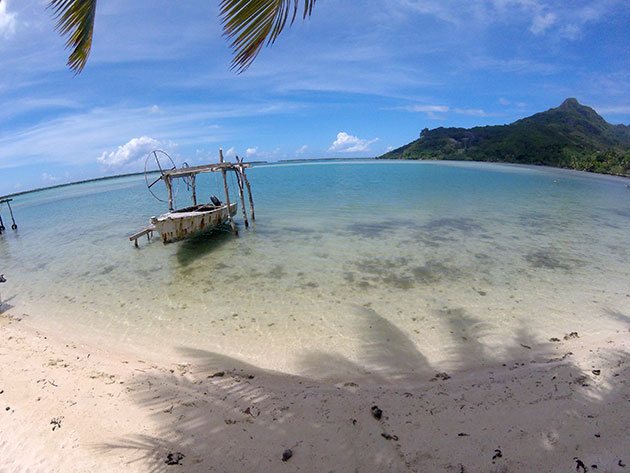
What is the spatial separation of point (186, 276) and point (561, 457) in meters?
9.98

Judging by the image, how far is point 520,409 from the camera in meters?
4.45

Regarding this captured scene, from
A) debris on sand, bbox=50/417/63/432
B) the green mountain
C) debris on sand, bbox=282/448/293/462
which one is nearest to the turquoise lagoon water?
debris on sand, bbox=282/448/293/462

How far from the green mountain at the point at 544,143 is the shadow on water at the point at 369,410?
6032cm

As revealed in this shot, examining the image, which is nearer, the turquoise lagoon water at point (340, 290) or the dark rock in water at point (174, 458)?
the dark rock in water at point (174, 458)

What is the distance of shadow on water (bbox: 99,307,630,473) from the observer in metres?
3.74

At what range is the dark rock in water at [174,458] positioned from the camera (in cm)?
370

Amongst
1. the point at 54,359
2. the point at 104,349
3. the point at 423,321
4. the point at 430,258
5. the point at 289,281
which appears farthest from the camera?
the point at 430,258

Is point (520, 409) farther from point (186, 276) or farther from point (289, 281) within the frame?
point (186, 276)

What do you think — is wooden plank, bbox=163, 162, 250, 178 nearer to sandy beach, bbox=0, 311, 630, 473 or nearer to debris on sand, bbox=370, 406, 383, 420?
sandy beach, bbox=0, 311, 630, 473

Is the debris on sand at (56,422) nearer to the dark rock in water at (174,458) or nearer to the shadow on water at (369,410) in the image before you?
the shadow on water at (369,410)

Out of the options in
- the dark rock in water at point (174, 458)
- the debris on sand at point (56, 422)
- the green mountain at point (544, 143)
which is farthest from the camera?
the green mountain at point (544, 143)

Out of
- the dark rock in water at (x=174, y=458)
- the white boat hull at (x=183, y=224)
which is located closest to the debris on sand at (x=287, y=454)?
the dark rock in water at (x=174, y=458)

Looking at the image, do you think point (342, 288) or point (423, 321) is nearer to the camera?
point (423, 321)

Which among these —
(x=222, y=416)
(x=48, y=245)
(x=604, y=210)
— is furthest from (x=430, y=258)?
(x=48, y=245)
